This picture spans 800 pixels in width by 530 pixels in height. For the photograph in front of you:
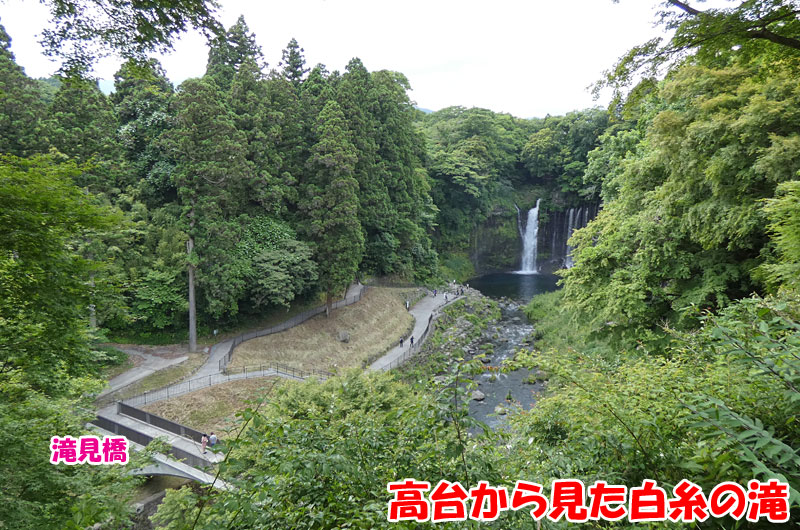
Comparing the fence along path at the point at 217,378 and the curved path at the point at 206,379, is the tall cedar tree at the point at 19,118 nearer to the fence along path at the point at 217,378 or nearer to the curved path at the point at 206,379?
the curved path at the point at 206,379

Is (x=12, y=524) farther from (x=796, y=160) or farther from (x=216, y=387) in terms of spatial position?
(x=796, y=160)

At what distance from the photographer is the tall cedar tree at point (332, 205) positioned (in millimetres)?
18094

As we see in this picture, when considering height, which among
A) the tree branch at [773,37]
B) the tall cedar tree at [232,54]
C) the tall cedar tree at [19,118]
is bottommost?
the tree branch at [773,37]

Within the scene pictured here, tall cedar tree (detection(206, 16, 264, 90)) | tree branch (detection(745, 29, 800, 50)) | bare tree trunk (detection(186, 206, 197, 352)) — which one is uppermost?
tall cedar tree (detection(206, 16, 264, 90))

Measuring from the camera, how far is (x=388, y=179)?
23.3 meters

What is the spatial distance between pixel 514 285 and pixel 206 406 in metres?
27.3

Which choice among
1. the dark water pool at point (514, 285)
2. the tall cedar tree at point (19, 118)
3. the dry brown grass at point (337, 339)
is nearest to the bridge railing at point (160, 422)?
the dry brown grass at point (337, 339)

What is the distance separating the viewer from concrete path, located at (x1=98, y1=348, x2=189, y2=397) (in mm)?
13098

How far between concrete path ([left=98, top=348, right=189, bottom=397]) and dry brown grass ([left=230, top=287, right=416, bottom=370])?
7.96 feet

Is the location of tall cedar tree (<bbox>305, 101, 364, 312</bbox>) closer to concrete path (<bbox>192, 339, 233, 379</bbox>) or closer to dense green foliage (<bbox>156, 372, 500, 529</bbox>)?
concrete path (<bbox>192, 339, 233, 379</bbox>)

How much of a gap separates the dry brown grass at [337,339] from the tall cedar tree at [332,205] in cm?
208

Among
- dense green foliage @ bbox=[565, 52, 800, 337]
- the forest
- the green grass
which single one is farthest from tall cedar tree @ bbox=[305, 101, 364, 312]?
dense green foliage @ bbox=[565, 52, 800, 337]

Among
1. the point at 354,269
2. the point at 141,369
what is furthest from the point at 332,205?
the point at 141,369

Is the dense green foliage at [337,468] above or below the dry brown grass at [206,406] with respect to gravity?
above
